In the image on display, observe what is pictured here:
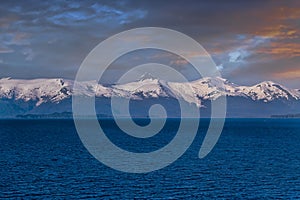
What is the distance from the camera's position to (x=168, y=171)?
104438mm

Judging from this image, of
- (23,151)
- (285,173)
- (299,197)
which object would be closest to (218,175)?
(285,173)

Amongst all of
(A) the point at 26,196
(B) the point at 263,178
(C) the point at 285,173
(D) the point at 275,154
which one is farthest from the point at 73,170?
→ (D) the point at 275,154

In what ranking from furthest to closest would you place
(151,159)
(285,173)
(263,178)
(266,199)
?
(151,159), (285,173), (263,178), (266,199)

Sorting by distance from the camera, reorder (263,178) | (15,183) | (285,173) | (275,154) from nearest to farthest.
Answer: (15,183), (263,178), (285,173), (275,154)

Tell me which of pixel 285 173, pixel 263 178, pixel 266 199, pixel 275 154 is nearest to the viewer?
pixel 266 199

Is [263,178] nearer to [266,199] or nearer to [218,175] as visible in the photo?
[218,175]

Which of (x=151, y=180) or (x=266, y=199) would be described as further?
(x=151, y=180)

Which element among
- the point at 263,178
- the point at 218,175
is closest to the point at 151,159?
the point at 218,175

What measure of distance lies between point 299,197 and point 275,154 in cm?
7017

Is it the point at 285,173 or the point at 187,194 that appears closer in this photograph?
the point at 187,194

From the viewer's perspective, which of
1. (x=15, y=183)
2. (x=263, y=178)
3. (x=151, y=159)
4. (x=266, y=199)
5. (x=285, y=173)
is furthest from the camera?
(x=151, y=159)

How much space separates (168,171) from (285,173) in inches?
1127

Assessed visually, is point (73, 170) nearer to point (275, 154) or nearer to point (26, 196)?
point (26, 196)

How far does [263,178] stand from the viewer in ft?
313
